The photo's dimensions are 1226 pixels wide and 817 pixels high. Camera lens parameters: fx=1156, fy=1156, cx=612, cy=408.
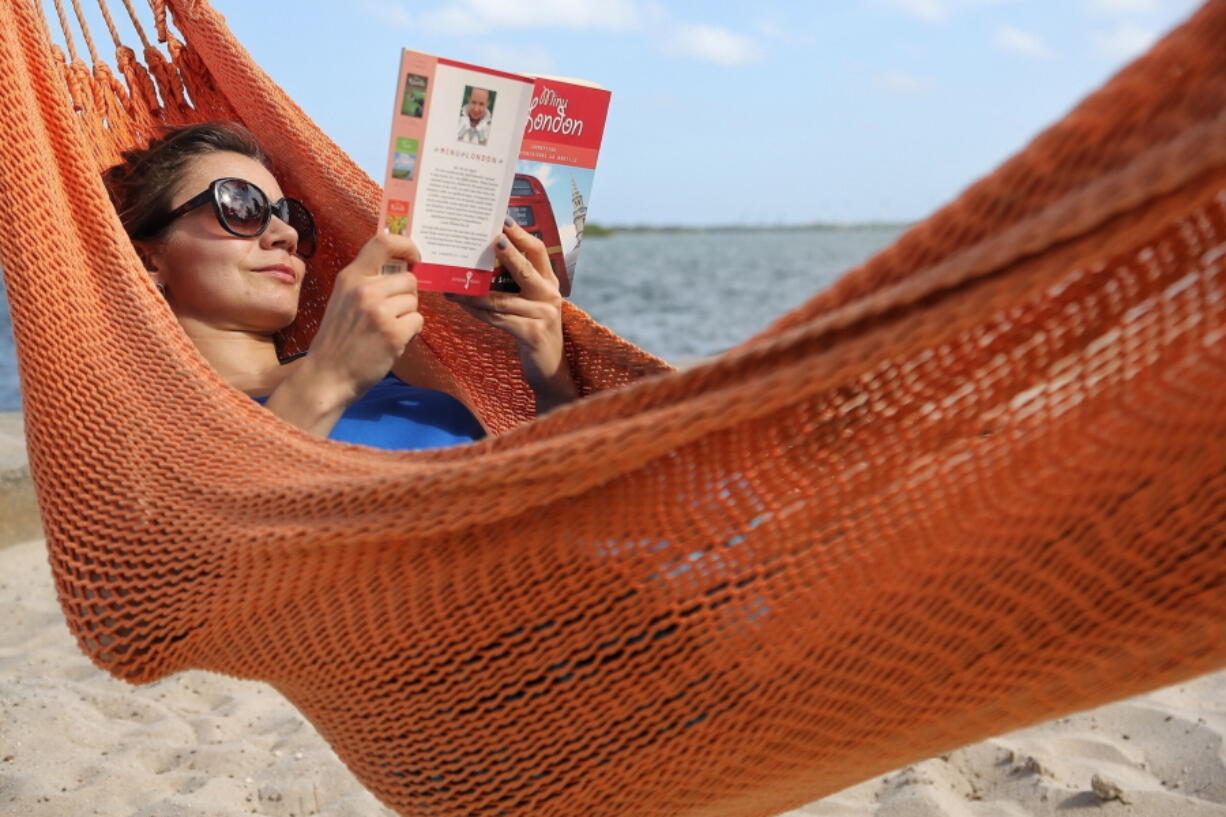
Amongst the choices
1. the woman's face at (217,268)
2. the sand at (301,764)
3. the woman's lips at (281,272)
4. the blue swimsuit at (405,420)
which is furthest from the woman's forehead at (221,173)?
the sand at (301,764)

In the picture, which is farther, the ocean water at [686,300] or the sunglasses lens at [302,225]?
the ocean water at [686,300]

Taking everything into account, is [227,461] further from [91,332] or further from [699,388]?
[699,388]

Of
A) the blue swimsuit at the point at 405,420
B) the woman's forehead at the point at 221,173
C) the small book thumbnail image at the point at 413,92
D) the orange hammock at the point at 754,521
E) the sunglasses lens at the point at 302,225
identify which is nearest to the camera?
the orange hammock at the point at 754,521

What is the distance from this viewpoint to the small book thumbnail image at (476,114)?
4.86 ft

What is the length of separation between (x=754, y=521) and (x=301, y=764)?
1.30 metres

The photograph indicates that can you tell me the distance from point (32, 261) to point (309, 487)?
1.87 ft

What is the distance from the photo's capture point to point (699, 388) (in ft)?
3.22

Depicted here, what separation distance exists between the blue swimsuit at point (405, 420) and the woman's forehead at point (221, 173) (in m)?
0.36

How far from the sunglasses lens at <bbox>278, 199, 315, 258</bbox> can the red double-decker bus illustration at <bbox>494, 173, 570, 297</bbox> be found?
1.60ft

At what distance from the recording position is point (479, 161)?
1.53 m

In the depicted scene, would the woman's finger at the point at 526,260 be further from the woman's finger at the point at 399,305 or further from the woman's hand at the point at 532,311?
the woman's finger at the point at 399,305

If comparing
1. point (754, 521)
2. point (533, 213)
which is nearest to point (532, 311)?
point (533, 213)

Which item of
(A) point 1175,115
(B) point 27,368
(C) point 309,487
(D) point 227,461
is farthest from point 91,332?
(A) point 1175,115

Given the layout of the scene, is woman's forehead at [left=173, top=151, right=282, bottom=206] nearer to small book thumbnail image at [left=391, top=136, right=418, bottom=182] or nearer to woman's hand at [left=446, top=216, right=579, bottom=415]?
woman's hand at [left=446, top=216, right=579, bottom=415]
